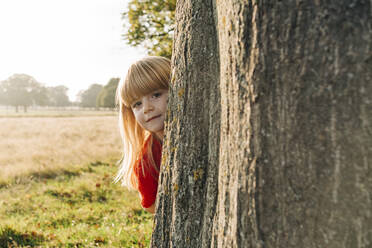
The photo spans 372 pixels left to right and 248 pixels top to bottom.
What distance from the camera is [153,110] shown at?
241 centimetres

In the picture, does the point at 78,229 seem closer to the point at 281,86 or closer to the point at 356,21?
the point at 281,86

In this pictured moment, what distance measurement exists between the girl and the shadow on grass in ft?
7.51

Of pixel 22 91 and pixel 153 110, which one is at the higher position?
pixel 22 91

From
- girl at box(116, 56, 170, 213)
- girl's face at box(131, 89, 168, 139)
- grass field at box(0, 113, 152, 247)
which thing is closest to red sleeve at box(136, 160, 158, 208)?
girl at box(116, 56, 170, 213)

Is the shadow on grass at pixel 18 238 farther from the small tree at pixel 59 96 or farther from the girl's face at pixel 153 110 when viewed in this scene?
the small tree at pixel 59 96

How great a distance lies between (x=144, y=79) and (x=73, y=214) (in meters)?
4.06

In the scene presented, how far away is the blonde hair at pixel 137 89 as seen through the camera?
7.97 ft

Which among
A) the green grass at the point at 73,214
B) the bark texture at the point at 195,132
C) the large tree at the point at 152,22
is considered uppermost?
the large tree at the point at 152,22

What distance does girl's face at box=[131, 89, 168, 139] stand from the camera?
2410mm

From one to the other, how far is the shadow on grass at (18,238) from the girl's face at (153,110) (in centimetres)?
298

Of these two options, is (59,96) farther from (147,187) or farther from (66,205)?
(147,187)

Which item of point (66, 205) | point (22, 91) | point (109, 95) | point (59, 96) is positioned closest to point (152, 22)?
point (66, 205)

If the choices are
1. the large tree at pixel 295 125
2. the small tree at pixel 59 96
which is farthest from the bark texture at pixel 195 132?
the small tree at pixel 59 96

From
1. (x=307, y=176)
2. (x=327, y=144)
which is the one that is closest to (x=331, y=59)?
(x=327, y=144)
